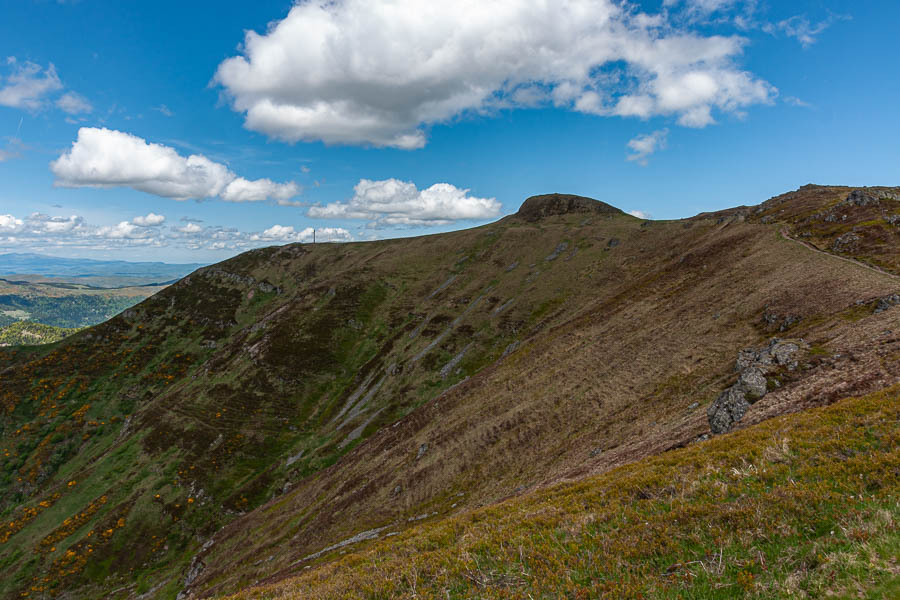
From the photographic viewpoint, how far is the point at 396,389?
333ft

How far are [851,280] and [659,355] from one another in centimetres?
2108

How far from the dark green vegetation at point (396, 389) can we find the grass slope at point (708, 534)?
0.53 metres

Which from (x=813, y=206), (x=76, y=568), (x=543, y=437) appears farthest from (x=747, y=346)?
(x=76, y=568)

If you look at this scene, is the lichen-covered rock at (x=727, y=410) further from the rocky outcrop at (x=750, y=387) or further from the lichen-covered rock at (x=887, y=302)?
the lichen-covered rock at (x=887, y=302)

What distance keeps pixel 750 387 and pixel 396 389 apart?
8516cm

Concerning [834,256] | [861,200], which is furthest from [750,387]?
[861,200]

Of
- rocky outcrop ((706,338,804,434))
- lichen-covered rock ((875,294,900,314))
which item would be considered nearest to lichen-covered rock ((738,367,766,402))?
rocky outcrop ((706,338,804,434))

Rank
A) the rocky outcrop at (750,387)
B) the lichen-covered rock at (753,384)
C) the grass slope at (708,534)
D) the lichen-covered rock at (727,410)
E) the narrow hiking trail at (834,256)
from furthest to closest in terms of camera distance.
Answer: the narrow hiking trail at (834,256)
the lichen-covered rock at (753,384)
the rocky outcrop at (750,387)
the lichen-covered rock at (727,410)
the grass slope at (708,534)

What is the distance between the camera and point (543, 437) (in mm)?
45656

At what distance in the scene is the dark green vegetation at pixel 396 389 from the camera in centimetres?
3762

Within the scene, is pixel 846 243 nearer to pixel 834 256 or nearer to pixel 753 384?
pixel 834 256

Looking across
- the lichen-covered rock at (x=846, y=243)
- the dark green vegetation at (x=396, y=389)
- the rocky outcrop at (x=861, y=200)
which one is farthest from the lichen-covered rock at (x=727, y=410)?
the rocky outcrop at (x=861, y=200)

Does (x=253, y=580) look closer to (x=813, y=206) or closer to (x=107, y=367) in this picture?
(x=813, y=206)

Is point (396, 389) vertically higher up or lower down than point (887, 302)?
lower down
